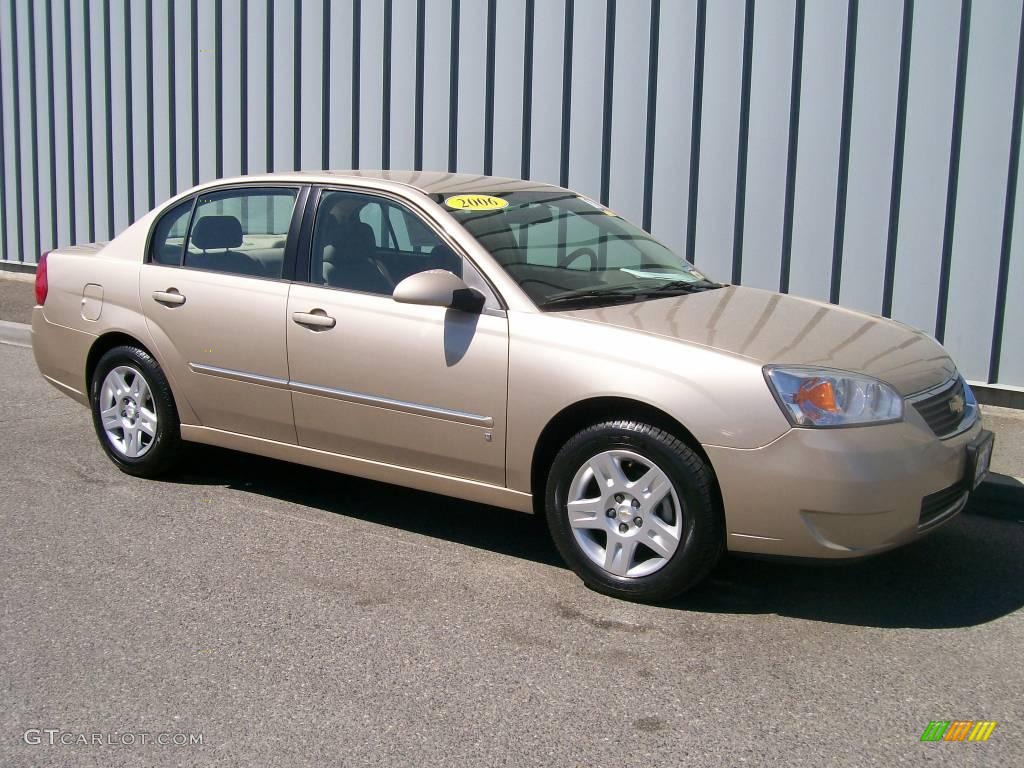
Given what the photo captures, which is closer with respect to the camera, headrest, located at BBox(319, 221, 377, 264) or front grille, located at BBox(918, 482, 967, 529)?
front grille, located at BBox(918, 482, 967, 529)

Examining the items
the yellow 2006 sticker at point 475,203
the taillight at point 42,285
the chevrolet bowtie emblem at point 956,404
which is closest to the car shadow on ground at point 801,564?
the chevrolet bowtie emblem at point 956,404

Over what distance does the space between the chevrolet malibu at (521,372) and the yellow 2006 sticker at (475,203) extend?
2cm

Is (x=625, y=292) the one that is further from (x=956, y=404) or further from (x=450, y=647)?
(x=450, y=647)

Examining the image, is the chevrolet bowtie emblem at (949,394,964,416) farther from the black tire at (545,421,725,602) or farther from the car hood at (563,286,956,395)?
the black tire at (545,421,725,602)

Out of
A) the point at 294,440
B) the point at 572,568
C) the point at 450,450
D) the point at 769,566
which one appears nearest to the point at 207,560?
the point at 294,440

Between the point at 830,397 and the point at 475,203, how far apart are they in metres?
1.93

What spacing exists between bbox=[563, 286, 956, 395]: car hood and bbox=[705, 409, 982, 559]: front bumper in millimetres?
280

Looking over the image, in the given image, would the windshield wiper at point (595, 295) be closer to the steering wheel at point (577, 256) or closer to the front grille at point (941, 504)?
the steering wheel at point (577, 256)

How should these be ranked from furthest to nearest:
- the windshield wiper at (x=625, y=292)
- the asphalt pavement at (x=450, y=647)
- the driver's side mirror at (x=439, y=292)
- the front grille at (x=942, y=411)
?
the windshield wiper at (x=625, y=292) < the driver's side mirror at (x=439, y=292) < the front grille at (x=942, y=411) < the asphalt pavement at (x=450, y=647)

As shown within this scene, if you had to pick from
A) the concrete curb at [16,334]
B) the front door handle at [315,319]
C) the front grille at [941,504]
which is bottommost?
the concrete curb at [16,334]

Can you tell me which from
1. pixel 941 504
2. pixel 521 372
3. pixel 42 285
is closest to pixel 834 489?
pixel 941 504

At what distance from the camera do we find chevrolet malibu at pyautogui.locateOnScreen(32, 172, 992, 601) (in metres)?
3.91

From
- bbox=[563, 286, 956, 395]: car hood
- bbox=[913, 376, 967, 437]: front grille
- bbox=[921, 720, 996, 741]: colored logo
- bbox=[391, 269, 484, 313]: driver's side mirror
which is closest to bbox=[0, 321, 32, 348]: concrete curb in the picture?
bbox=[391, 269, 484, 313]: driver's side mirror

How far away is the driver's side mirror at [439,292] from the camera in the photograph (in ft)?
14.6
